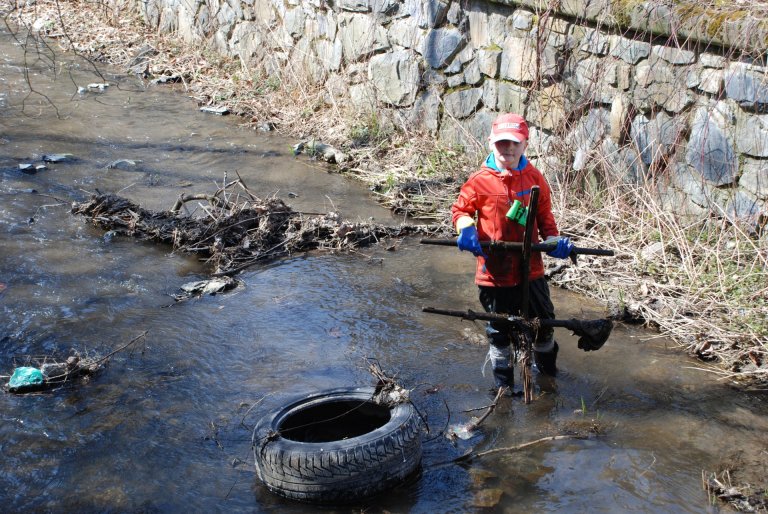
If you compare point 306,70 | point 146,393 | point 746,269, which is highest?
point 306,70

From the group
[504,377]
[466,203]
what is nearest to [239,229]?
[466,203]

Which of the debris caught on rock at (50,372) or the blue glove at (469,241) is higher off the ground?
the blue glove at (469,241)

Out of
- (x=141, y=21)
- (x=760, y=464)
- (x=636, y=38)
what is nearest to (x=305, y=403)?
(x=760, y=464)

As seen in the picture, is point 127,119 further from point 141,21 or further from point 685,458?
point 685,458

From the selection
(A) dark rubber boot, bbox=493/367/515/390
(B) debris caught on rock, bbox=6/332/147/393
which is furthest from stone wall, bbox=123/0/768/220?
(B) debris caught on rock, bbox=6/332/147/393

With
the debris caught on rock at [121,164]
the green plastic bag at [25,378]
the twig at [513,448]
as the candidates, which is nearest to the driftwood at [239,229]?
the debris caught on rock at [121,164]

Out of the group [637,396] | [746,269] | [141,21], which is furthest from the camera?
[141,21]

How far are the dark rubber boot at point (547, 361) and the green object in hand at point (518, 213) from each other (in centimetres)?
94

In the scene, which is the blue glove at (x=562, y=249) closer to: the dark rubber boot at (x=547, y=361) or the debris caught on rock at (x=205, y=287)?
the dark rubber boot at (x=547, y=361)

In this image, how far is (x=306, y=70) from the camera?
1100 centimetres

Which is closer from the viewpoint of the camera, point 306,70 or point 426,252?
point 426,252

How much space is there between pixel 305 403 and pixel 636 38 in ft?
14.9

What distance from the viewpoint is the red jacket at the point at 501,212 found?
4.68 meters

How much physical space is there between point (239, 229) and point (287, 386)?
260cm
